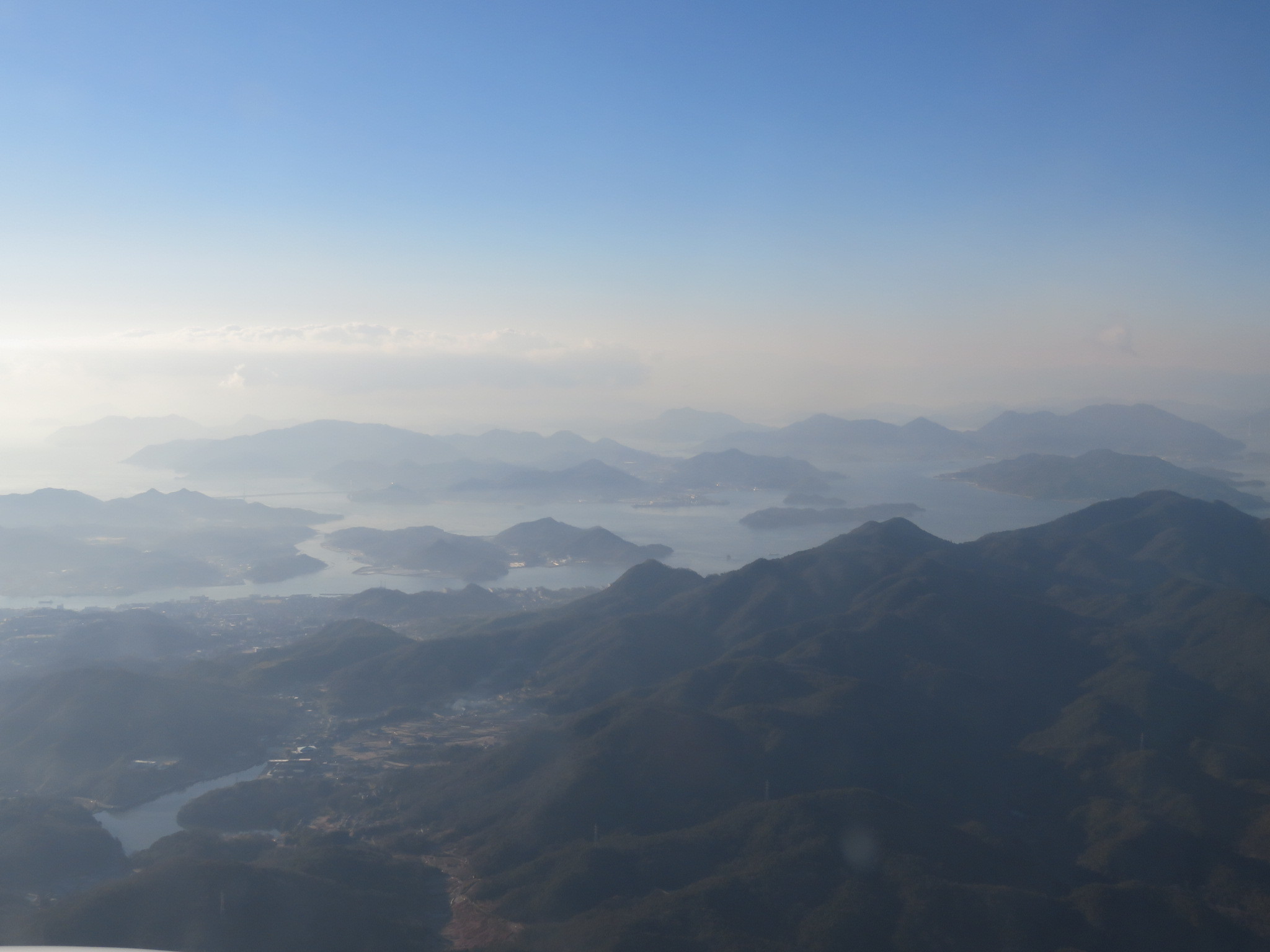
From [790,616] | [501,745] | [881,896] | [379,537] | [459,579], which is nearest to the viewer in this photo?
[881,896]

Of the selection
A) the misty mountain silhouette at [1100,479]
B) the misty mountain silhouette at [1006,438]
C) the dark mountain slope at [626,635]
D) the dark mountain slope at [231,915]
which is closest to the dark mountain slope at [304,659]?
the dark mountain slope at [626,635]

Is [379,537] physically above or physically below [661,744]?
below

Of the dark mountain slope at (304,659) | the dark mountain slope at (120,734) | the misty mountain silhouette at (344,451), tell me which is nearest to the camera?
the dark mountain slope at (120,734)

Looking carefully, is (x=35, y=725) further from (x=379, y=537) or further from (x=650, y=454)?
(x=650, y=454)

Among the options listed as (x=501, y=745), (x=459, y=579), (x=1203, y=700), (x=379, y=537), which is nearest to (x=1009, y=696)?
(x=1203, y=700)

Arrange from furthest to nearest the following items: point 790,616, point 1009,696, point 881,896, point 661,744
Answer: point 790,616 → point 1009,696 → point 661,744 → point 881,896

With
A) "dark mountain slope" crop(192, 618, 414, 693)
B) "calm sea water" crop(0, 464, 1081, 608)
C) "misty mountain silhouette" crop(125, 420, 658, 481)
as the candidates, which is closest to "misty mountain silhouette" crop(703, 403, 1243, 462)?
"calm sea water" crop(0, 464, 1081, 608)

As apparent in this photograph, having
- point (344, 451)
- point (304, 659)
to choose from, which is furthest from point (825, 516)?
point (344, 451)

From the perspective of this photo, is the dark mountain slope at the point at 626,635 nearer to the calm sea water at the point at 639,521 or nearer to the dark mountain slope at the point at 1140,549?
the dark mountain slope at the point at 1140,549

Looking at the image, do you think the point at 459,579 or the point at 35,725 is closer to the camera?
the point at 35,725

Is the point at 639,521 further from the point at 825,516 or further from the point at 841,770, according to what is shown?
the point at 841,770
